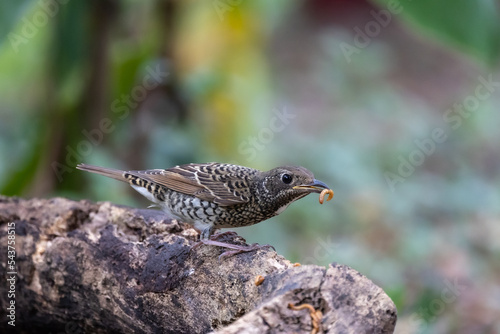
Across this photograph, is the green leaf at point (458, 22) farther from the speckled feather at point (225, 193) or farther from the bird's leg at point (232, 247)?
the bird's leg at point (232, 247)

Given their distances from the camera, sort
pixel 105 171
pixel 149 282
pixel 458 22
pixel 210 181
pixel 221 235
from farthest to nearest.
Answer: pixel 458 22, pixel 105 171, pixel 210 181, pixel 221 235, pixel 149 282

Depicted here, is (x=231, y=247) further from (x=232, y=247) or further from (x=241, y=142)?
(x=241, y=142)

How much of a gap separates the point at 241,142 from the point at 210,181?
7.41 ft

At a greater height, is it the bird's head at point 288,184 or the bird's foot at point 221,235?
the bird's head at point 288,184

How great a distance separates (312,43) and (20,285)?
9918 mm

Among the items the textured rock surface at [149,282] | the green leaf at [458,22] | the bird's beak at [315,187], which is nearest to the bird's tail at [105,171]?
the textured rock surface at [149,282]

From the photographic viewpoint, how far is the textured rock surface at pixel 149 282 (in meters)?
2.64

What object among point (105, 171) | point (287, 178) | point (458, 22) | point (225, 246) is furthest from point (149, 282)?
point (458, 22)

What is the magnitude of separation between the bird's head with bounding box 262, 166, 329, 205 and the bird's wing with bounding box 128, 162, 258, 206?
138 millimetres

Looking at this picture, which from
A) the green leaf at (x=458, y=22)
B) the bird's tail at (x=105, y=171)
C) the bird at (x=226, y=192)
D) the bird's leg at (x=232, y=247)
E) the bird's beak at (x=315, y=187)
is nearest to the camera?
the bird's leg at (x=232, y=247)

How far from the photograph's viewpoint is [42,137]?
239 inches

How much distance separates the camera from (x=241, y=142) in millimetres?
6160

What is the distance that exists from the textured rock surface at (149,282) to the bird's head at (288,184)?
34 centimetres

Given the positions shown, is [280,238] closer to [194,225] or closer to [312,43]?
[194,225]
